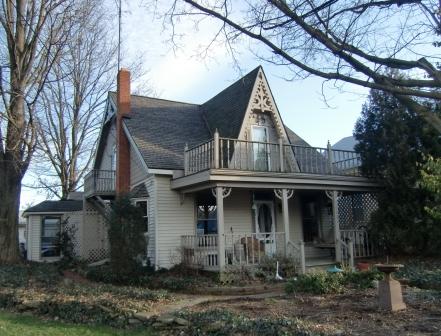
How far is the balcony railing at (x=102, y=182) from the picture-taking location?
2106 cm

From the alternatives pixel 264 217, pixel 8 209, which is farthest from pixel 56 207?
pixel 264 217

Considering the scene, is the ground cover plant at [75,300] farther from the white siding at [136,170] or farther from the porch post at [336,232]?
the porch post at [336,232]

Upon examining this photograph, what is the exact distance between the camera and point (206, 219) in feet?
58.2

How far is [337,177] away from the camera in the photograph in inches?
687

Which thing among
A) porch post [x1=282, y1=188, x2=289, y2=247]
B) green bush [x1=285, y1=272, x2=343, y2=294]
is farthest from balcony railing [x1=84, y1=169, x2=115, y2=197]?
green bush [x1=285, y1=272, x2=343, y2=294]

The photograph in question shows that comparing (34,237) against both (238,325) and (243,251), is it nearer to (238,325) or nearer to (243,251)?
(243,251)

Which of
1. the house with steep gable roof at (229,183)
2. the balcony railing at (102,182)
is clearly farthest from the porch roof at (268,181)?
the balcony railing at (102,182)

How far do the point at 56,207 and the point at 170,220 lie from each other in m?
11.0

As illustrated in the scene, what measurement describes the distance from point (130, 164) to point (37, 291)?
8636mm

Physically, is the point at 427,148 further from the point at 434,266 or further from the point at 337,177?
the point at 434,266

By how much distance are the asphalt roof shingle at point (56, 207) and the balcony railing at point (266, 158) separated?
438 inches

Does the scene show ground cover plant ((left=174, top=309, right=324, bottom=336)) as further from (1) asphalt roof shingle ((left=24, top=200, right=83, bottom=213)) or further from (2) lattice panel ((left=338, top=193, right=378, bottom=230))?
(1) asphalt roof shingle ((left=24, top=200, right=83, bottom=213))

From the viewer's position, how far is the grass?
7910 millimetres

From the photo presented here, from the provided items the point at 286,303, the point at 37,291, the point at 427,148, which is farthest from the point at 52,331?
the point at 427,148
